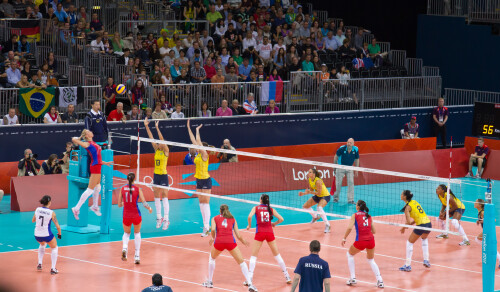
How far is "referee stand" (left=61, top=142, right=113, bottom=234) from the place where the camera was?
2134 cm

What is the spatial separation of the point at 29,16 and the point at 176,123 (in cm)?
643

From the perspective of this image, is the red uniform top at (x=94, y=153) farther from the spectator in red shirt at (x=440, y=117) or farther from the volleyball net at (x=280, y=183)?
the spectator in red shirt at (x=440, y=117)

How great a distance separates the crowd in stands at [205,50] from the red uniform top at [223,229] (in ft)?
39.0

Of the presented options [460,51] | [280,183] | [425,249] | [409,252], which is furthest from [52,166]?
[460,51]

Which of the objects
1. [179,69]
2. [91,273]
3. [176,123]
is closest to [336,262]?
[91,273]

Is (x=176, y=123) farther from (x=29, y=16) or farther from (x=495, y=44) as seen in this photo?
(x=495, y=44)

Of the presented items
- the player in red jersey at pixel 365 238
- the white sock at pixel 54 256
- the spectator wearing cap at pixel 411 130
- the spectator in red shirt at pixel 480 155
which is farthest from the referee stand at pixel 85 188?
the spectator in red shirt at pixel 480 155

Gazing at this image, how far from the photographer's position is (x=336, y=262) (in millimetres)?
19406

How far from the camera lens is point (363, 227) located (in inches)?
670

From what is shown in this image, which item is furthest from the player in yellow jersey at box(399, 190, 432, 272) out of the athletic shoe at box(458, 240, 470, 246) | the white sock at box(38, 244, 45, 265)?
the white sock at box(38, 244, 45, 265)

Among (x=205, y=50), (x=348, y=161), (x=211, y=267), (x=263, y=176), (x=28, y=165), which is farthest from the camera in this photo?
(x=205, y=50)

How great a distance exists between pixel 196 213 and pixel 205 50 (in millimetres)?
9183

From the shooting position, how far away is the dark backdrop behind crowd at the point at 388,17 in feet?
129

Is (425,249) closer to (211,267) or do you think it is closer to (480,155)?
(211,267)
